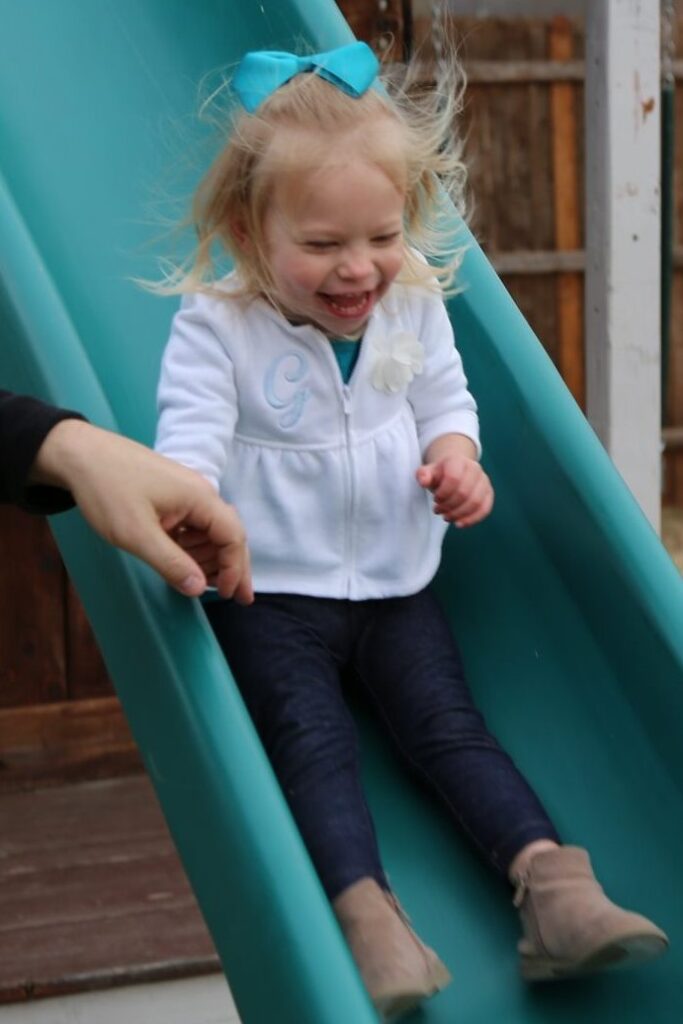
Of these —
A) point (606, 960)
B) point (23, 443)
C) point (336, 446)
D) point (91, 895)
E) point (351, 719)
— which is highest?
point (23, 443)

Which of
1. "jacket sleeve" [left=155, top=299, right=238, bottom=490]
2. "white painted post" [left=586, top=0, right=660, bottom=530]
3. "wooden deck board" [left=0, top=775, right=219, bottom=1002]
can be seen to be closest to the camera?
"jacket sleeve" [left=155, top=299, right=238, bottom=490]

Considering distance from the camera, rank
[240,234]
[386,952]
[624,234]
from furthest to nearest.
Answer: [624,234], [240,234], [386,952]

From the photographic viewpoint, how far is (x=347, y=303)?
151 cm

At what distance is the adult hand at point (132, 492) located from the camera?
1.21 m


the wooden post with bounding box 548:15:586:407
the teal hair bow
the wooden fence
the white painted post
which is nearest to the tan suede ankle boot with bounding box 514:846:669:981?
the teal hair bow

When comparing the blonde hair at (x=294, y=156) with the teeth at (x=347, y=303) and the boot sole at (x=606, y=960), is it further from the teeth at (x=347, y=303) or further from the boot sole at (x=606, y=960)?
the boot sole at (x=606, y=960)

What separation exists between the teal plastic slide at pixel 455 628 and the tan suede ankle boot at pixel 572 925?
0.16 feet

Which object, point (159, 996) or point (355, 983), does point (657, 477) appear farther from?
point (355, 983)

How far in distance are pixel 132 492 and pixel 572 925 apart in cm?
51

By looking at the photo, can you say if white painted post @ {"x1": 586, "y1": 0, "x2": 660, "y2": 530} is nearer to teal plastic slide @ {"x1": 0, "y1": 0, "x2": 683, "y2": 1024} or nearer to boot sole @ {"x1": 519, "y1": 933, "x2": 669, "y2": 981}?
teal plastic slide @ {"x1": 0, "y1": 0, "x2": 683, "y2": 1024}

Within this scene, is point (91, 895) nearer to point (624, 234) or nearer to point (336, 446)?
point (336, 446)

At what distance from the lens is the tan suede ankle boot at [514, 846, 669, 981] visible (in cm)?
132

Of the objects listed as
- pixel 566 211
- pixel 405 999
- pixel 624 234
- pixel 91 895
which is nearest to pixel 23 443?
pixel 405 999

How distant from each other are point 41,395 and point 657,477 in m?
1.50
